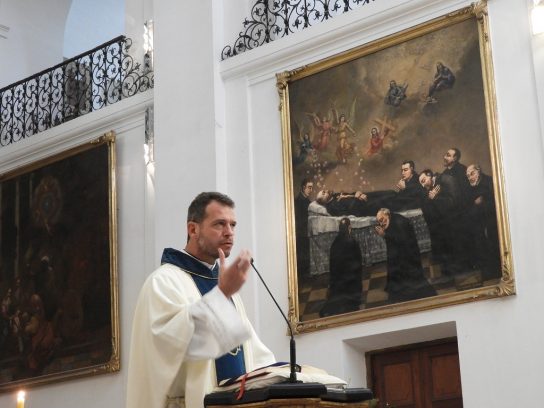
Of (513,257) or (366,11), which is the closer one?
(513,257)

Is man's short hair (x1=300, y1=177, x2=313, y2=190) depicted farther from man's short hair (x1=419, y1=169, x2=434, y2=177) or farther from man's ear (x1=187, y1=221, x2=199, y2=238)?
man's ear (x1=187, y1=221, x2=199, y2=238)

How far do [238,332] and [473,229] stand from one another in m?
4.90

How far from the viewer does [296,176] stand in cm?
1141

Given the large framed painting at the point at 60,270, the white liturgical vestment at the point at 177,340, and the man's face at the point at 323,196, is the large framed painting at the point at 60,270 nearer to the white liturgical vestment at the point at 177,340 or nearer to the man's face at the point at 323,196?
the man's face at the point at 323,196

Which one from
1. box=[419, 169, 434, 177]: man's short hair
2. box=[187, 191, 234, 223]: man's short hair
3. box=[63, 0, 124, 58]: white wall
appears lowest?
box=[187, 191, 234, 223]: man's short hair

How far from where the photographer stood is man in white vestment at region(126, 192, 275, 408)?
542 centimetres

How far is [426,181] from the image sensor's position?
1037 centimetres

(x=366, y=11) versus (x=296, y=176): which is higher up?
(x=366, y=11)

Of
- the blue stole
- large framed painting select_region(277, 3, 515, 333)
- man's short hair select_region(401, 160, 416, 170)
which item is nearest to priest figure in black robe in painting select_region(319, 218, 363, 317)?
large framed painting select_region(277, 3, 515, 333)

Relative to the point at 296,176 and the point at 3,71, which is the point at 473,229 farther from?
the point at 3,71

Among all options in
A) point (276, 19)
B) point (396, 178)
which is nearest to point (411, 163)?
point (396, 178)

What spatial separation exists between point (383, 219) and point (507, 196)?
52.6 inches

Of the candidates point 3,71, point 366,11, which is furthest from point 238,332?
point 3,71

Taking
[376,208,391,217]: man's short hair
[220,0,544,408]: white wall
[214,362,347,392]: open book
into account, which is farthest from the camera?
[376,208,391,217]: man's short hair
